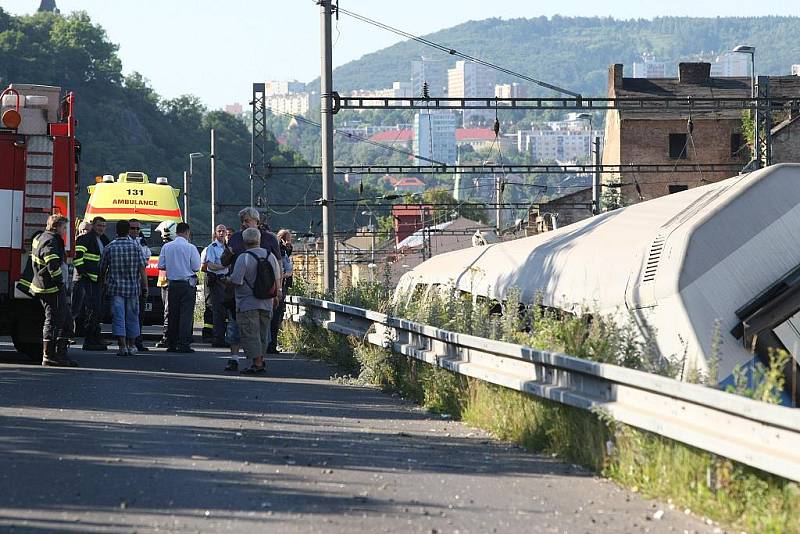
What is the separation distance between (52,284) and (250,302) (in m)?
2.32

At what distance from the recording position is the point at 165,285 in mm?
22328

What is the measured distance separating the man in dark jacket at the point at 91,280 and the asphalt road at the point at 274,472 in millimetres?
6393

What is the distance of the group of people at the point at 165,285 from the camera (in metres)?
17.4

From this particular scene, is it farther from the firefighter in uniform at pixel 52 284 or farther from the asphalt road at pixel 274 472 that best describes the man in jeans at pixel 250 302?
the asphalt road at pixel 274 472

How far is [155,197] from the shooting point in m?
28.6

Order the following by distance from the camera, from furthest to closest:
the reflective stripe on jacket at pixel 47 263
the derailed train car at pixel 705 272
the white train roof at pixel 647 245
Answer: the reflective stripe on jacket at pixel 47 263 → the white train roof at pixel 647 245 → the derailed train car at pixel 705 272

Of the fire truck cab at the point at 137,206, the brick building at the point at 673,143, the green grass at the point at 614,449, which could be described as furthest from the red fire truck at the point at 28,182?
the brick building at the point at 673,143

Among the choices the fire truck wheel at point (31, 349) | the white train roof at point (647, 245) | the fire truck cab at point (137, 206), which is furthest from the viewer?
the fire truck cab at point (137, 206)

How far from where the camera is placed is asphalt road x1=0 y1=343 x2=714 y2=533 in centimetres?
764

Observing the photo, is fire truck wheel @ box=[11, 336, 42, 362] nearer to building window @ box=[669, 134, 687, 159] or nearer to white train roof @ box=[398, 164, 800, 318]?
white train roof @ box=[398, 164, 800, 318]

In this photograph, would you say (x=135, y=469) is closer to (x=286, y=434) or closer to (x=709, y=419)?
(x=286, y=434)

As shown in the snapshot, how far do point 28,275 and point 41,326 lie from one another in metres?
1.08

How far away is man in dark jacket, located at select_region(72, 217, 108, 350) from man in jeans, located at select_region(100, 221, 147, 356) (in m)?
0.46

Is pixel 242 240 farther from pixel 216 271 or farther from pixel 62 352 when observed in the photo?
pixel 216 271
